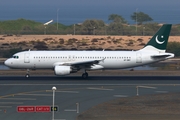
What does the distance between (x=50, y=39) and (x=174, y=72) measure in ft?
141

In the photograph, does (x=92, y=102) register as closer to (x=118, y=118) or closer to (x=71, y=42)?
(x=118, y=118)

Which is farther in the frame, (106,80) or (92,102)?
(106,80)

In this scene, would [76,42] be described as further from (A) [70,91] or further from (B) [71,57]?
(A) [70,91]

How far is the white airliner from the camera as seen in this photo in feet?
177

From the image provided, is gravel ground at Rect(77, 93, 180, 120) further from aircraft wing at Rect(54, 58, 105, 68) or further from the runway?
aircraft wing at Rect(54, 58, 105, 68)

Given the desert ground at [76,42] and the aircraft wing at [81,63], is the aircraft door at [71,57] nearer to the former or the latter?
the aircraft wing at [81,63]

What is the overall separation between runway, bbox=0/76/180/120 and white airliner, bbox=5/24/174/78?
4.62 ft

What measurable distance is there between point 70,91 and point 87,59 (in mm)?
10162

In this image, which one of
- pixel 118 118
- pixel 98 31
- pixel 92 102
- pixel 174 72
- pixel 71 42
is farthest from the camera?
pixel 98 31

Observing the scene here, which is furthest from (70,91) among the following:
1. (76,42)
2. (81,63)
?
(76,42)

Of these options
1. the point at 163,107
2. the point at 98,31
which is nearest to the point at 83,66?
the point at 163,107

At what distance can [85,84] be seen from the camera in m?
49.7

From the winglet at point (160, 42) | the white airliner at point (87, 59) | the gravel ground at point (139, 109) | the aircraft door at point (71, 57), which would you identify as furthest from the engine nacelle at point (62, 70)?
the gravel ground at point (139, 109)

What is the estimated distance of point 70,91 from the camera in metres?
45.1
